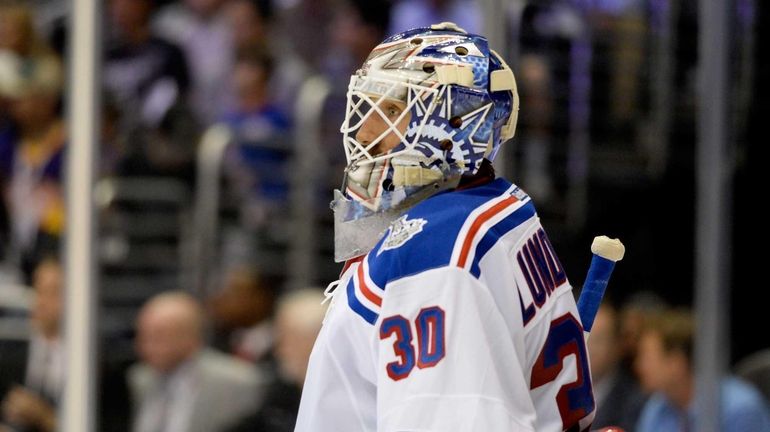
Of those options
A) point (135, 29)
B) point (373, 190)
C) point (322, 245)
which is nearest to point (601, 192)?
point (322, 245)

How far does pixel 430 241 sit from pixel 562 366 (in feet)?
0.76

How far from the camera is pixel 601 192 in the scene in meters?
4.63

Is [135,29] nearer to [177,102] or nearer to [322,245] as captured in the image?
[177,102]

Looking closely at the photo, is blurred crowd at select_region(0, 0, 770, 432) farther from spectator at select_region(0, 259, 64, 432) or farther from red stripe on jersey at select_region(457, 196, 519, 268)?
red stripe on jersey at select_region(457, 196, 519, 268)

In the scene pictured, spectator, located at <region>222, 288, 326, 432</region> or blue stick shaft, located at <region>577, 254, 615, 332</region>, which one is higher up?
blue stick shaft, located at <region>577, 254, 615, 332</region>

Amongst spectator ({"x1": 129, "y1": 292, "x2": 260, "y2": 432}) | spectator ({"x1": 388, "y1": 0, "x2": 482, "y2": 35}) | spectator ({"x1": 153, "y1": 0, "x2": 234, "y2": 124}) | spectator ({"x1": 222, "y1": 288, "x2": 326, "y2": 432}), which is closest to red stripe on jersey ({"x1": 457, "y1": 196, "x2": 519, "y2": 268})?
spectator ({"x1": 222, "y1": 288, "x2": 326, "y2": 432})

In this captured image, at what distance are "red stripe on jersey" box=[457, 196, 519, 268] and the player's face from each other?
0.50 feet

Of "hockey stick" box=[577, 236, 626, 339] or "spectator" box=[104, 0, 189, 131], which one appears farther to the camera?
"spectator" box=[104, 0, 189, 131]

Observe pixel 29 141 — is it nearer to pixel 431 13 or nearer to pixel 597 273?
pixel 431 13

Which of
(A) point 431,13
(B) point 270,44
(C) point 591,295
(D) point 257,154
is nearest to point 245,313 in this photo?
(D) point 257,154

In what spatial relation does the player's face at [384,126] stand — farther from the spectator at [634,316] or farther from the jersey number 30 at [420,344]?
the spectator at [634,316]

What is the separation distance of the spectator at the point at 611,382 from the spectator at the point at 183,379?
106 cm

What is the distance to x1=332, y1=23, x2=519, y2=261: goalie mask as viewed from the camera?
5.75 feet

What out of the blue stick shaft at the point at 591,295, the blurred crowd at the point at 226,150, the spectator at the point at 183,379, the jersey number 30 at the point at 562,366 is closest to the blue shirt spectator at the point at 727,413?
the blurred crowd at the point at 226,150
